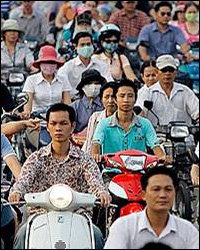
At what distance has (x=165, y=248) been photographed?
620 cm

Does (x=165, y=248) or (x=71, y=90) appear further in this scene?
(x=71, y=90)

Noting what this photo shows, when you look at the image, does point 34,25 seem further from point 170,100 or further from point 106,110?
point 106,110

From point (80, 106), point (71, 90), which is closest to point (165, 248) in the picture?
point (80, 106)

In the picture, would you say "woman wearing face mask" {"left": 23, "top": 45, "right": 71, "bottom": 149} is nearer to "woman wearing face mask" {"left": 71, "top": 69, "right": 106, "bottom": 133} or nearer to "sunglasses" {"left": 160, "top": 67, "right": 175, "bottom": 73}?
"woman wearing face mask" {"left": 71, "top": 69, "right": 106, "bottom": 133}

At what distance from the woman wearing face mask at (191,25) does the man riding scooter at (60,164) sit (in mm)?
9775

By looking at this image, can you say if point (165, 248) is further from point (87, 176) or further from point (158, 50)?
point (158, 50)

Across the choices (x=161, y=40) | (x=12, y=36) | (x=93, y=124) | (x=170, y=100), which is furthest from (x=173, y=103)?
(x=161, y=40)

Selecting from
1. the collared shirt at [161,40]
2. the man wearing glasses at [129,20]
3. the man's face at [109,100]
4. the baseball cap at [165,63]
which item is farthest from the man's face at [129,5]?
the man's face at [109,100]

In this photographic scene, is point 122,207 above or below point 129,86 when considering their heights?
below

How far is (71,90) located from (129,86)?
3688 mm

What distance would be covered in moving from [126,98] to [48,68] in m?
3.55

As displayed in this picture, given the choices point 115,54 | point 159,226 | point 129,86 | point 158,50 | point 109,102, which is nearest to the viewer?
point 159,226

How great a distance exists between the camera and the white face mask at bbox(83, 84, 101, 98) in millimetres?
13242

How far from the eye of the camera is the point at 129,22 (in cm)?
1861
